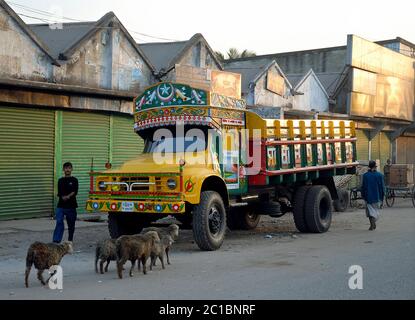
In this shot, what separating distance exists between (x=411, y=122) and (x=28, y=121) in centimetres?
2613

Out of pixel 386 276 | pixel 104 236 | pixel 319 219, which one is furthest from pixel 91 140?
pixel 386 276

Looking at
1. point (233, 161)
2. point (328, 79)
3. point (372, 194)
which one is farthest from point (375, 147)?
point (233, 161)

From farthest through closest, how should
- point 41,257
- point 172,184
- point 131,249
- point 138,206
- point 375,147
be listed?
point 375,147 → point 138,206 → point 172,184 → point 131,249 → point 41,257

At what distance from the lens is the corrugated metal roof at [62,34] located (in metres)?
17.6

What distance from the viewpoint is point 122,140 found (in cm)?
1939

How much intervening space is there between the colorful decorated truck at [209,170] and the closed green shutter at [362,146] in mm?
17986

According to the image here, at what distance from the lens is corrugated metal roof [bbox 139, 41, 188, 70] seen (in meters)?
21.2

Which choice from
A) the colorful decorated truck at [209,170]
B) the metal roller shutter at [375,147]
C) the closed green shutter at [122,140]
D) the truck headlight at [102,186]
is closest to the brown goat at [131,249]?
the colorful decorated truck at [209,170]

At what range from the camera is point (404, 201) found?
25609 mm

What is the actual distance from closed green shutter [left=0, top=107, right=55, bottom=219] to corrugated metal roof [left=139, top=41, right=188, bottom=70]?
569cm

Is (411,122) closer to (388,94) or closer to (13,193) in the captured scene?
(388,94)

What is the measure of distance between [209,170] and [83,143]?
7.36m

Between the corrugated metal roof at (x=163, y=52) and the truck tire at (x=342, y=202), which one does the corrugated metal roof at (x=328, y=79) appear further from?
the truck tire at (x=342, y=202)

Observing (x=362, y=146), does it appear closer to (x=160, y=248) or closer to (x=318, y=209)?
(x=318, y=209)
